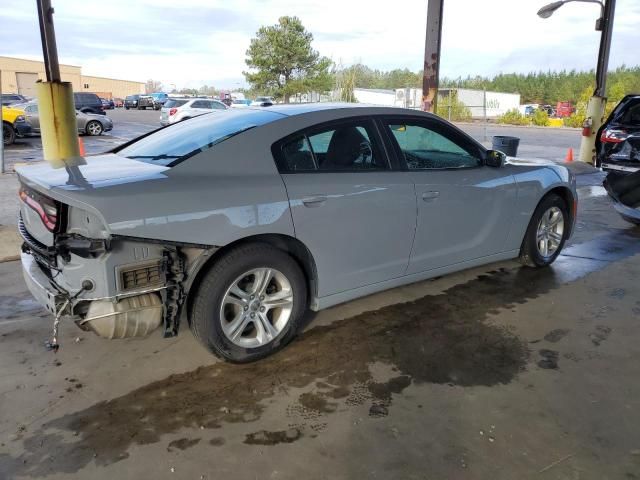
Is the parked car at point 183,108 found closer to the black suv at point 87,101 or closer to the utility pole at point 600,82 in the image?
the black suv at point 87,101

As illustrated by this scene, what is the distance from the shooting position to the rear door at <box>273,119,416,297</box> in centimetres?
343

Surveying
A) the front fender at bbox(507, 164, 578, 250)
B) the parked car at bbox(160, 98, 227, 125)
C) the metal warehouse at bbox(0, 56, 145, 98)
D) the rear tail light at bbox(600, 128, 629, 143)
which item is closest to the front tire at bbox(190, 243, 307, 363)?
the front fender at bbox(507, 164, 578, 250)

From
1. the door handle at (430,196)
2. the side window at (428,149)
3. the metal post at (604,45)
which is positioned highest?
the metal post at (604,45)

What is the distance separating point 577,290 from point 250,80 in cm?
4070

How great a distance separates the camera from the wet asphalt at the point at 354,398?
2.51 metres

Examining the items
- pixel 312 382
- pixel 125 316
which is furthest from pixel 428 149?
pixel 125 316

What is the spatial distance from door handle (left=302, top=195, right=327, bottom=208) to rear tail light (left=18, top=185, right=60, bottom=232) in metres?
1.45

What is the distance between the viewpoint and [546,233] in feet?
17.3

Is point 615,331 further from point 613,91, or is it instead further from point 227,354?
point 613,91

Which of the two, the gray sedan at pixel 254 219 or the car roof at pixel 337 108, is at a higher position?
the car roof at pixel 337 108

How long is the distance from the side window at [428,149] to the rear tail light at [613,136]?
22.3ft

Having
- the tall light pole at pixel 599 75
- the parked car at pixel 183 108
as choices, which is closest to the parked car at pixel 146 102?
the parked car at pixel 183 108

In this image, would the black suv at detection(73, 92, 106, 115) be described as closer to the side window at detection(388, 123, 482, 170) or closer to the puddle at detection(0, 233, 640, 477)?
the side window at detection(388, 123, 482, 170)

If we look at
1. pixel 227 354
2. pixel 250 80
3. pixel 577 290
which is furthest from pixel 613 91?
pixel 227 354
